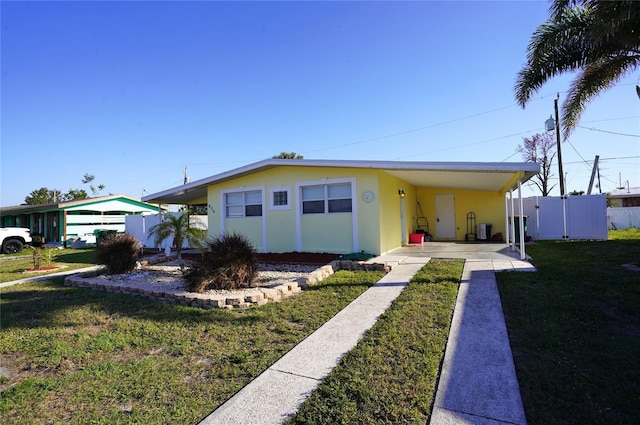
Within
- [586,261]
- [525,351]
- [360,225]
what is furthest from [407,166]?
[525,351]

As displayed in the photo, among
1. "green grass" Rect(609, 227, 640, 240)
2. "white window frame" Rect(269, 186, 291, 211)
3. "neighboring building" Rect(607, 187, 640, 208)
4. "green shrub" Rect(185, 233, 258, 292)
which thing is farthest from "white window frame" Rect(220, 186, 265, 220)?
"neighboring building" Rect(607, 187, 640, 208)

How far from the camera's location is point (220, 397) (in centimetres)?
275

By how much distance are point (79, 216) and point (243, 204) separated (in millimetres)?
15539

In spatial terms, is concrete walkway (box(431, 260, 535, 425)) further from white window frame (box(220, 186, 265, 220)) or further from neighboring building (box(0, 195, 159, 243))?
neighboring building (box(0, 195, 159, 243))

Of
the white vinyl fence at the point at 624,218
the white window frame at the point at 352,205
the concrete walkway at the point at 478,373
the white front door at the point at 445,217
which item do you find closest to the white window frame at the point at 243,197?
the white window frame at the point at 352,205

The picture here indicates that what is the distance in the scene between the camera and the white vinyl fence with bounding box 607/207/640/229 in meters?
21.1

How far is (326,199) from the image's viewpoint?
417 inches

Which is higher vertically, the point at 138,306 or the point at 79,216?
the point at 79,216

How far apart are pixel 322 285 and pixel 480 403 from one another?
14.1 ft

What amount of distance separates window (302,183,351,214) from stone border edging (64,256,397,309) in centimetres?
246

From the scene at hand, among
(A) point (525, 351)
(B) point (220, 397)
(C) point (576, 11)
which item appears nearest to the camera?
(B) point (220, 397)

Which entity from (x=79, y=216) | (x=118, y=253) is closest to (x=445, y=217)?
(x=118, y=253)

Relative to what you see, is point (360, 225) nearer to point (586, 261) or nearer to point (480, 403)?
point (586, 261)

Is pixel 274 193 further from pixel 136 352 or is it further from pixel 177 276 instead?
pixel 136 352
